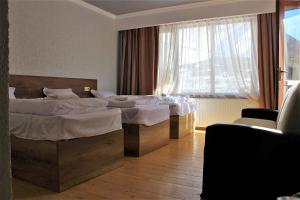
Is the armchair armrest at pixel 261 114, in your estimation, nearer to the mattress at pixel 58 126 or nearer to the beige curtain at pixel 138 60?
the mattress at pixel 58 126

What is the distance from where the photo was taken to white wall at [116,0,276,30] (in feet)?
14.4

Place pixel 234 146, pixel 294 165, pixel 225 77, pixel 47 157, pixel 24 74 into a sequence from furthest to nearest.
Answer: pixel 225 77
pixel 24 74
pixel 47 157
pixel 234 146
pixel 294 165

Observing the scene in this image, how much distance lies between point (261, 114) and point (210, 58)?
2.29 m

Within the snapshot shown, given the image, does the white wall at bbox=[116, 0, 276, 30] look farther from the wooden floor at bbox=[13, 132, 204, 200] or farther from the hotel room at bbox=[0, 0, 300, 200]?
the wooden floor at bbox=[13, 132, 204, 200]

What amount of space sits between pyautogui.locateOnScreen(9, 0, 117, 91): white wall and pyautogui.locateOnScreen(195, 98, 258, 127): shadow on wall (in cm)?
209

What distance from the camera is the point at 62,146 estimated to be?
1959mm

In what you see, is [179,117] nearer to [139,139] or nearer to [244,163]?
[139,139]

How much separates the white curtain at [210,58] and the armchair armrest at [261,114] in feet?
5.79

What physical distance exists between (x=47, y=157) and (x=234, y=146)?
1.43 meters

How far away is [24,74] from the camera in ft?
12.3

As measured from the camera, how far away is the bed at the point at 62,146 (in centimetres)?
196

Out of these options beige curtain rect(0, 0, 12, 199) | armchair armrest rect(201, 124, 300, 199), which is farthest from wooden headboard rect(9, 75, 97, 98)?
beige curtain rect(0, 0, 12, 199)

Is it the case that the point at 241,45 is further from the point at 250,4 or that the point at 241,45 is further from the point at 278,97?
the point at 278,97

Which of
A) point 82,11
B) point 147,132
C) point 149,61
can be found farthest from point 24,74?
point 149,61
